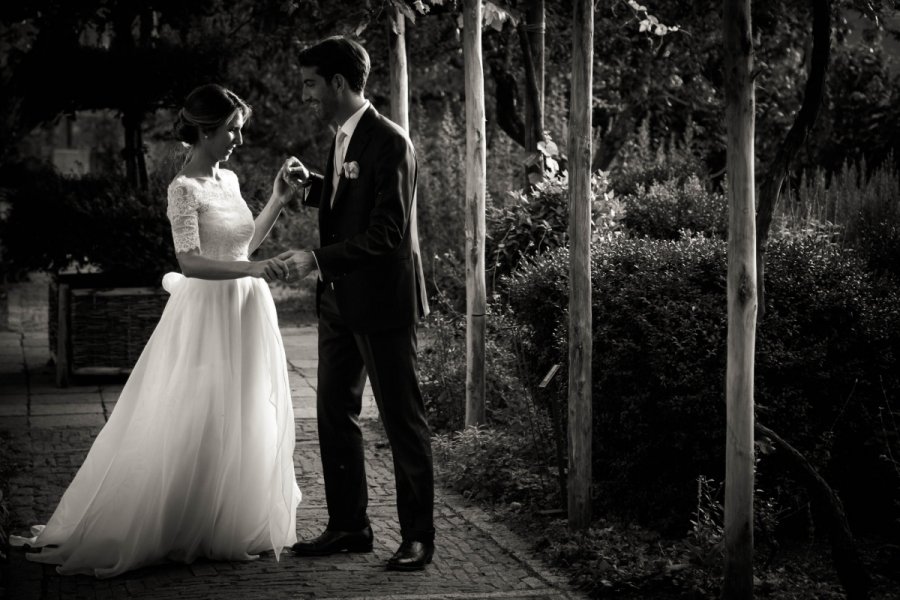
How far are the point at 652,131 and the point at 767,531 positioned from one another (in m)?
11.9

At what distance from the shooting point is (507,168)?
13.3 meters

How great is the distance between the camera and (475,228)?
7055mm

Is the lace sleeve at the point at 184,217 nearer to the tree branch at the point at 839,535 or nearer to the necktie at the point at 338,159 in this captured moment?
the necktie at the point at 338,159

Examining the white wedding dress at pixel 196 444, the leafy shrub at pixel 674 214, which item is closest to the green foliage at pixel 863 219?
the leafy shrub at pixel 674 214

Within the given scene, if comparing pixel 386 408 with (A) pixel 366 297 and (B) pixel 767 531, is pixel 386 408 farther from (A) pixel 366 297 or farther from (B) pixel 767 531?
(B) pixel 767 531

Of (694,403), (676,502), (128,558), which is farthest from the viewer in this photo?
(676,502)

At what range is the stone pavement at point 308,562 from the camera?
467cm

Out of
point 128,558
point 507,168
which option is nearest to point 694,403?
point 128,558

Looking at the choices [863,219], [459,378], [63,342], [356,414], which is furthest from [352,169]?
[63,342]

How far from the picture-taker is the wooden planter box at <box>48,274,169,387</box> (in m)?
9.66

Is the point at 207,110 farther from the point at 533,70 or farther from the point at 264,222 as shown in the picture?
the point at 533,70

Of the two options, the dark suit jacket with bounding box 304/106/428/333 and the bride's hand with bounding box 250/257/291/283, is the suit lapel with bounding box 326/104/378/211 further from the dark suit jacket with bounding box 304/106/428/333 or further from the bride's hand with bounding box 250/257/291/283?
the bride's hand with bounding box 250/257/291/283

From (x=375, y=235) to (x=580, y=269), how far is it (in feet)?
3.44

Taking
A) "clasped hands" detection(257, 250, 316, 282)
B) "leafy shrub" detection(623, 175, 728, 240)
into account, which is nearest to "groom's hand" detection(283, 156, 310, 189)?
"clasped hands" detection(257, 250, 316, 282)
